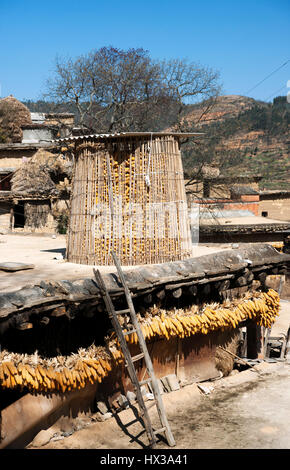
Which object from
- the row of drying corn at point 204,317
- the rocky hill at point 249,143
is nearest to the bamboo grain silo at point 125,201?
the row of drying corn at point 204,317

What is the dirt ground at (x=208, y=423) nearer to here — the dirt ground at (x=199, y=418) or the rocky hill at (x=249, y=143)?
the dirt ground at (x=199, y=418)

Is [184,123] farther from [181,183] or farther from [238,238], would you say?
[181,183]

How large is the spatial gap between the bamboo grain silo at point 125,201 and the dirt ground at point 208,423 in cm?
294

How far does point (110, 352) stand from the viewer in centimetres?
788

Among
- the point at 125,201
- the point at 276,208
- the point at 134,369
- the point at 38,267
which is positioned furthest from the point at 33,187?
the point at 134,369

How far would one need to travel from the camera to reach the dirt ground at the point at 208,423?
23.9 ft

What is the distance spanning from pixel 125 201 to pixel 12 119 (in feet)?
105

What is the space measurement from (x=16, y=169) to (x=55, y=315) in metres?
24.1

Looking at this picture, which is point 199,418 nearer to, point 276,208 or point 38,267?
point 38,267

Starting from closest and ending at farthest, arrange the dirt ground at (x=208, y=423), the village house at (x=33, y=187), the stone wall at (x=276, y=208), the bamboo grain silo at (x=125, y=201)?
1. the dirt ground at (x=208, y=423)
2. the bamboo grain silo at (x=125, y=201)
3. the village house at (x=33, y=187)
4. the stone wall at (x=276, y=208)

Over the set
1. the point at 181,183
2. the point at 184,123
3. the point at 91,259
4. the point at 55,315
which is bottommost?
the point at 55,315

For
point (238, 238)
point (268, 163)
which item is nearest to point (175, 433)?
point (238, 238)

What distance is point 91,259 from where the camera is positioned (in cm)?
982

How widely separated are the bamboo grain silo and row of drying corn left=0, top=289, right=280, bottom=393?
1.47 m
